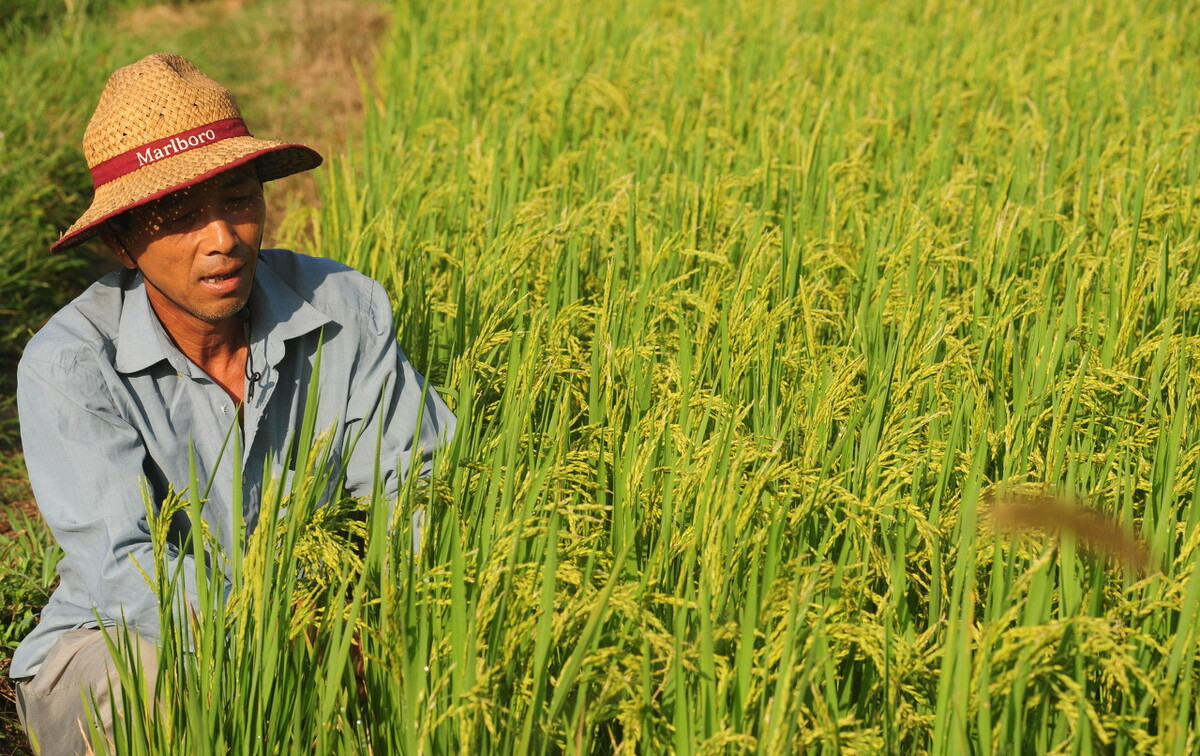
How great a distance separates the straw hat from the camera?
185 cm

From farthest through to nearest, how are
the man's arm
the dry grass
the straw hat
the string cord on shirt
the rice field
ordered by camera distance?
the dry grass → the string cord on shirt → the straw hat → the man's arm → the rice field

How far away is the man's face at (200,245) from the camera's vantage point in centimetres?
189

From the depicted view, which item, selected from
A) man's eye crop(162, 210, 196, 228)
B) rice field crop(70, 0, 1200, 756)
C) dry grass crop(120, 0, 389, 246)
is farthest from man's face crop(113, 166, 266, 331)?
dry grass crop(120, 0, 389, 246)

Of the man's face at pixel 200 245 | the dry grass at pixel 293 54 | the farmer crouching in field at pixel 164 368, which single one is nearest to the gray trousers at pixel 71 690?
the farmer crouching in field at pixel 164 368

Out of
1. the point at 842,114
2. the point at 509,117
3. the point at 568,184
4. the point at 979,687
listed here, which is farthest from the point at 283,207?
the point at 979,687

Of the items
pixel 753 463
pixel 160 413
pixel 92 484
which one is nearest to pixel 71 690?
pixel 92 484

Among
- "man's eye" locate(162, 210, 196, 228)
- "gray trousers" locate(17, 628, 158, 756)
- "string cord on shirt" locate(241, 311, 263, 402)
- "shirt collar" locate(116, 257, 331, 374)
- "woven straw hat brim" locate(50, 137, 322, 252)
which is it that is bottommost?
"gray trousers" locate(17, 628, 158, 756)

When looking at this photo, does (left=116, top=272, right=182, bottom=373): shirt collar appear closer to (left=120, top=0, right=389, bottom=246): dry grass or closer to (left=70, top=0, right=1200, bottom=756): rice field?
(left=70, top=0, right=1200, bottom=756): rice field

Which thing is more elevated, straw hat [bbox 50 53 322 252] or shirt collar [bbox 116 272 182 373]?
straw hat [bbox 50 53 322 252]

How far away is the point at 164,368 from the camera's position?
197 cm

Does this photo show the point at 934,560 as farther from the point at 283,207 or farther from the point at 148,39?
the point at 148,39

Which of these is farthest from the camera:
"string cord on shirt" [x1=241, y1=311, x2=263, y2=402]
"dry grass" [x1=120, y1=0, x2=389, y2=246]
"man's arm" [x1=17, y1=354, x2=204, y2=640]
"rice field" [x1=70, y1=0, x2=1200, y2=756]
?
"dry grass" [x1=120, y1=0, x2=389, y2=246]

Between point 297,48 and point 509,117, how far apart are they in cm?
304

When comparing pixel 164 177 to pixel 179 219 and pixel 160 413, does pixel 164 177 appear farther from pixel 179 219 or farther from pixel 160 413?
pixel 160 413
